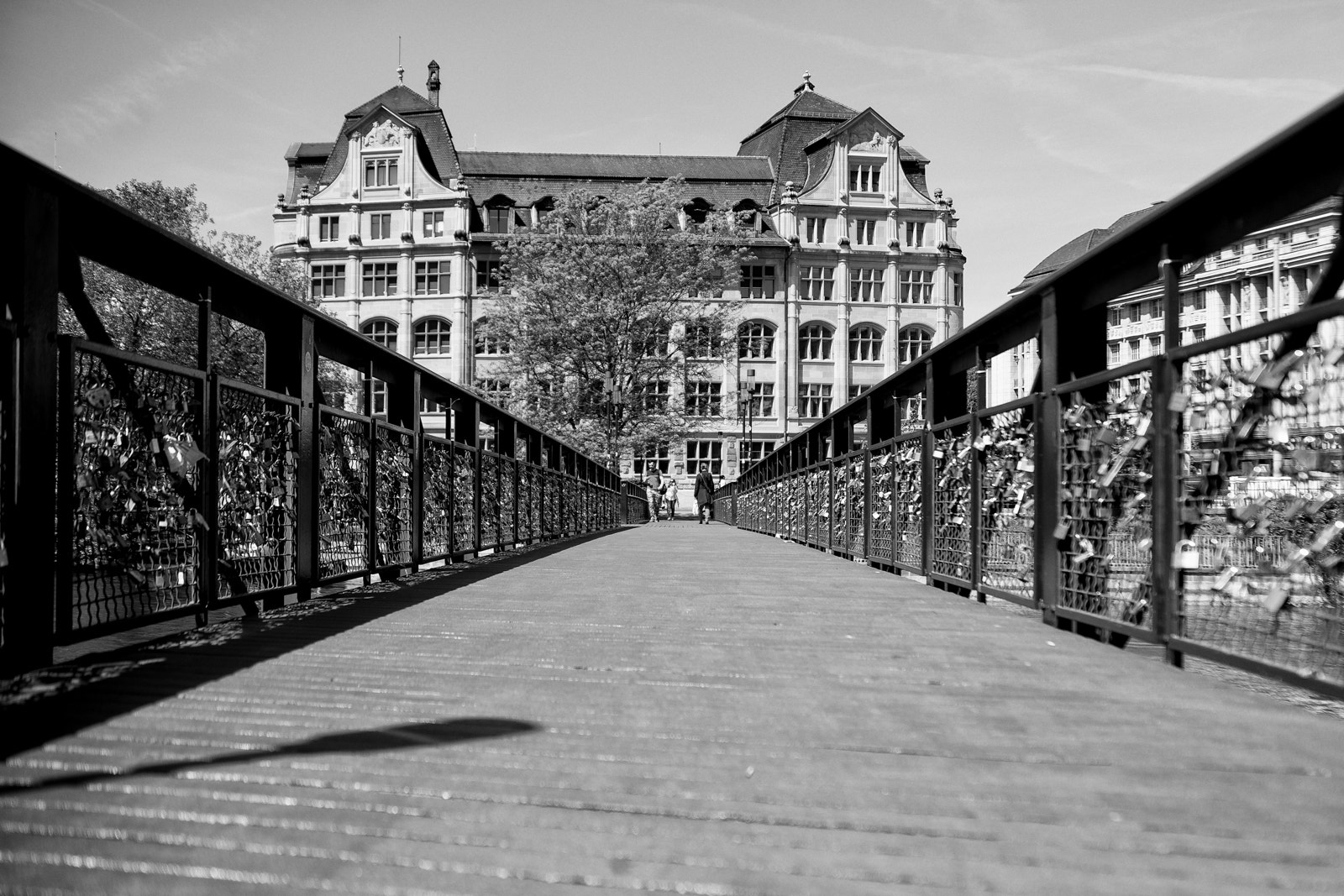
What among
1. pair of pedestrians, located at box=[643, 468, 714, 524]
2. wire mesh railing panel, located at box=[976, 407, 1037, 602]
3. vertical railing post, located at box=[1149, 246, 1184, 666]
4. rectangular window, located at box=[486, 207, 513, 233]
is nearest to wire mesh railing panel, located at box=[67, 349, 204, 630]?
vertical railing post, located at box=[1149, 246, 1184, 666]

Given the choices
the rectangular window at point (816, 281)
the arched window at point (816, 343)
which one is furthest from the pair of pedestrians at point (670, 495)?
the rectangular window at point (816, 281)

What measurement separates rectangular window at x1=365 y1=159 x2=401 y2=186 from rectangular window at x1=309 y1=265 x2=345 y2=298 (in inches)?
166

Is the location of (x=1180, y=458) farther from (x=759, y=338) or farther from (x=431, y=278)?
(x=759, y=338)

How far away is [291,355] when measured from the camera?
5.62 meters

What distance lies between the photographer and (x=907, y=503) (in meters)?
8.07

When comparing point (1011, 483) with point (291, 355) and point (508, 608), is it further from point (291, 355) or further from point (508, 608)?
point (291, 355)

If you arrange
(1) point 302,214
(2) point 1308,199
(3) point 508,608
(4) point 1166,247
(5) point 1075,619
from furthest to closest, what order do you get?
1. (1) point 302,214
2. (3) point 508,608
3. (5) point 1075,619
4. (4) point 1166,247
5. (2) point 1308,199

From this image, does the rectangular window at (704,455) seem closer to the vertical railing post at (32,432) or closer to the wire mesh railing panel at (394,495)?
the wire mesh railing panel at (394,495)

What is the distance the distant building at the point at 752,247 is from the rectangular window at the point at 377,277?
5cm

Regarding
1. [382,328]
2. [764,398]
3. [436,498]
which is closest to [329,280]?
[382,328]

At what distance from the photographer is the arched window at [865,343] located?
57.1m

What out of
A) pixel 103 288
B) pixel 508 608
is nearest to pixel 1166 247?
pixel 508 608

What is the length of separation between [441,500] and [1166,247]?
6.19 meters

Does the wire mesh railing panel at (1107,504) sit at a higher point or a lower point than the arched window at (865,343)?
lower
